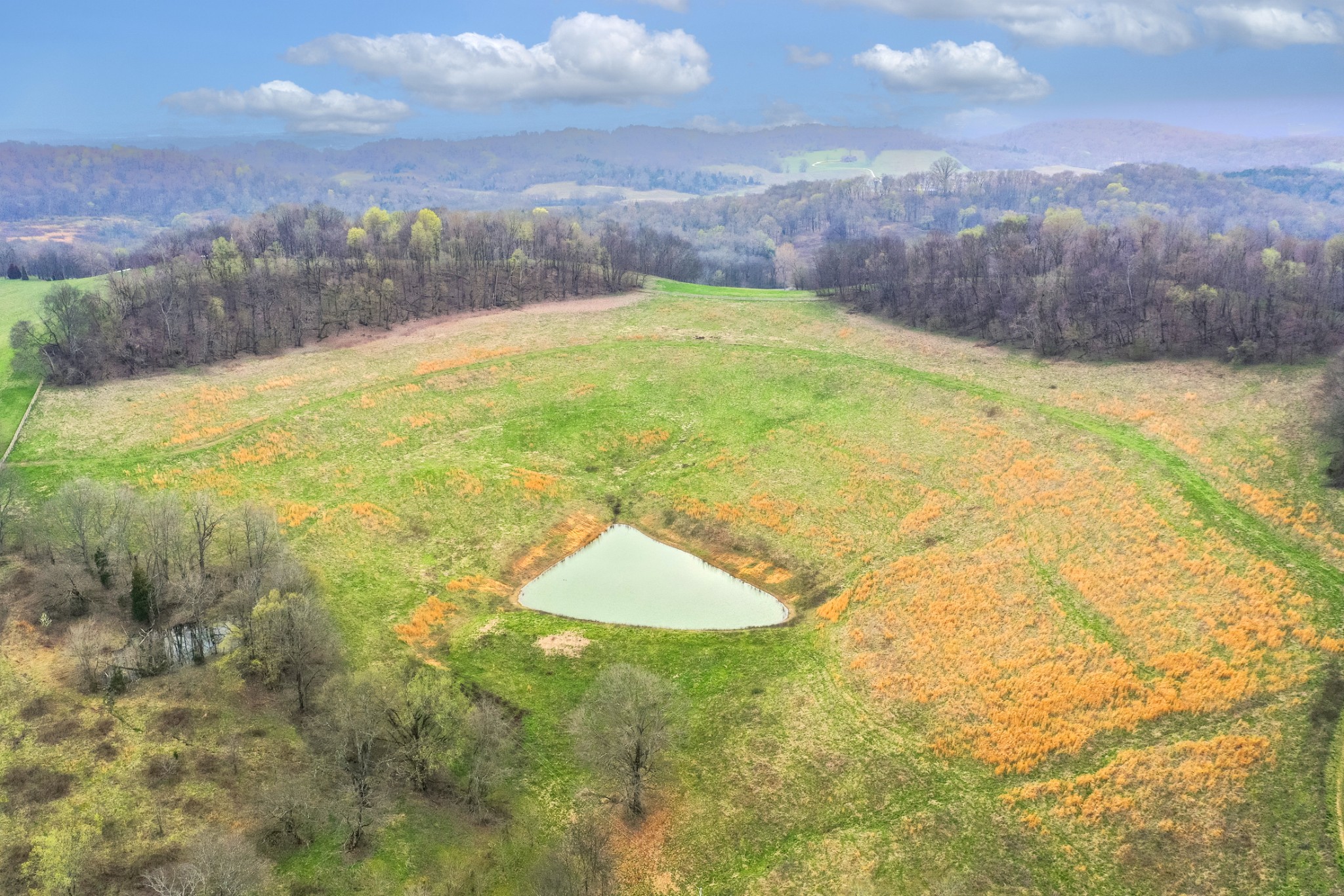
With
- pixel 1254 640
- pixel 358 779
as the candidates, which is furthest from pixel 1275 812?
pixel 358 779

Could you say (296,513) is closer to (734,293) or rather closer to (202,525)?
(202,525)

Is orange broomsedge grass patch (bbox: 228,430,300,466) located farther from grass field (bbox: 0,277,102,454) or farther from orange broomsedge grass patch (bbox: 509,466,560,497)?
orange broomsedge grass patch (bbox: 509,466,560,497)

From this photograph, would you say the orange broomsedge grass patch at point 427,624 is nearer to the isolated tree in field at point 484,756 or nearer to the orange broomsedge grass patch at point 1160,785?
the isolated tree in field at point 484,756

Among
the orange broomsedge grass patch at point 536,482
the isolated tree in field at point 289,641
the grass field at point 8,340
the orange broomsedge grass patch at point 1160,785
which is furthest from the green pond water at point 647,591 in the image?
the grass field at point 8,340

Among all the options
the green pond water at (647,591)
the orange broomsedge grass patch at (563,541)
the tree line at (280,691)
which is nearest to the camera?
the tree line at (280,691)

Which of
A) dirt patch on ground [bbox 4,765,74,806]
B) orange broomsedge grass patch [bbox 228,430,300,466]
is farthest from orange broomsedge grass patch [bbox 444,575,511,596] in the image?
dirt patch on ground [bbox 4,765,74,806]

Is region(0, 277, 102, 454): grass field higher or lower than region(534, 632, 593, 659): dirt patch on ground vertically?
higher
